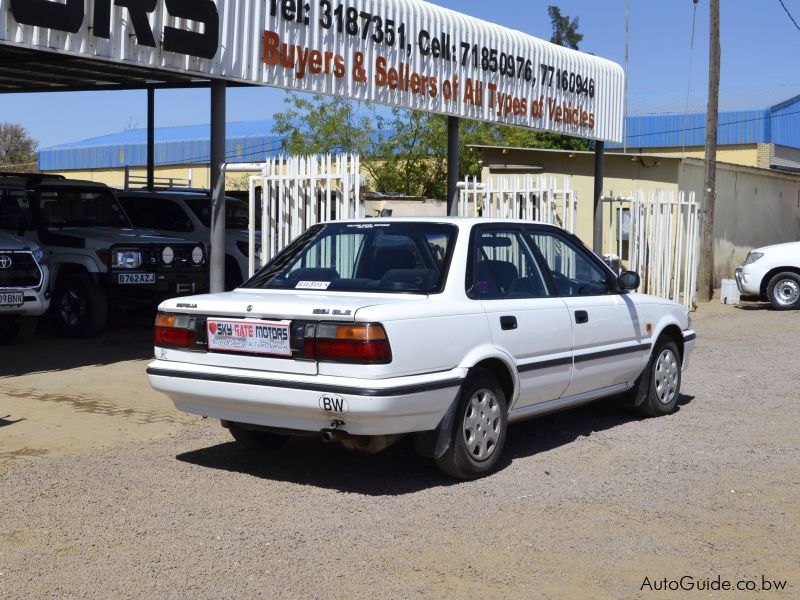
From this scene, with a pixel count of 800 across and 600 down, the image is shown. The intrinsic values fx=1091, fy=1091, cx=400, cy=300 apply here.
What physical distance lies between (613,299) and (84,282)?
766 centimetres

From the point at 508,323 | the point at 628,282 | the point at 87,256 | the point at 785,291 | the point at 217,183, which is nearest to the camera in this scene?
the point at 508,323

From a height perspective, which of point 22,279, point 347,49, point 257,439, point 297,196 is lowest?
point 257,439

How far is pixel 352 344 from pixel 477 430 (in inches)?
45.0

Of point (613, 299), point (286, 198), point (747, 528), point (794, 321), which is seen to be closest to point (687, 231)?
point (794, 321)

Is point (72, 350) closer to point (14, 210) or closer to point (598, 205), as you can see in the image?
point (14, 210)

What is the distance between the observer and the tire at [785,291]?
2072cm

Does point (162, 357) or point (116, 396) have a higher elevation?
point (162, 357)

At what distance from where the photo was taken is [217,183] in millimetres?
11570

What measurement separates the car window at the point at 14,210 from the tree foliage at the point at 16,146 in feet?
161

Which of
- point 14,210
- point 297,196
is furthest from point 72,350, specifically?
point 297,196

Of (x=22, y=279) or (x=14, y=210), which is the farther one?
(x=14, y=210)

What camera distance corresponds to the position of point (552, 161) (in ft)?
84.2

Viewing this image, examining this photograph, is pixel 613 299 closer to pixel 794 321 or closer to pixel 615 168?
pixel 794 321

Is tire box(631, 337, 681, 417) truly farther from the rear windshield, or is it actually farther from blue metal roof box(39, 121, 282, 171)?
blue metal roof box(39, 121, 282, 171)
